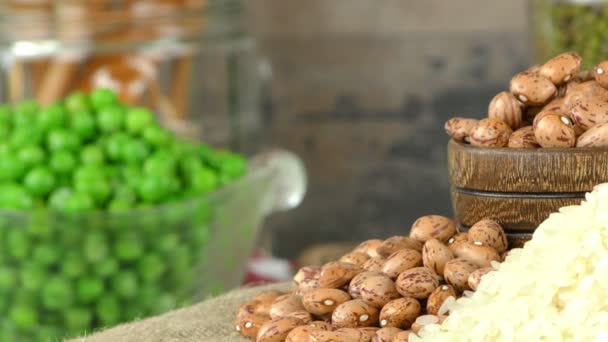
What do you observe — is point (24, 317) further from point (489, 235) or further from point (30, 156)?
point (489, 235)

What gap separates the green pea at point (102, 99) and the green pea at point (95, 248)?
33 centimetres

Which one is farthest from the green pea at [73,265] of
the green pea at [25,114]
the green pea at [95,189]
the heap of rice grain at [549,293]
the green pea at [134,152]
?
the heap of rice grain at [549,293]

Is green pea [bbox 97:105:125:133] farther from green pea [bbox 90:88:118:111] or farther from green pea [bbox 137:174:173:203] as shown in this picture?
green pea [bbox 137:174:173:203]

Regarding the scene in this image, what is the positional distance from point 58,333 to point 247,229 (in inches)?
15.7

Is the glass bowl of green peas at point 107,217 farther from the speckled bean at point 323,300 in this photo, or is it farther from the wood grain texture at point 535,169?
the wood grain texture at point 535,169

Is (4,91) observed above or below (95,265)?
above

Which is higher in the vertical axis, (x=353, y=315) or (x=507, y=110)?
(x=507, y=110)

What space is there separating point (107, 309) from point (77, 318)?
47 mm

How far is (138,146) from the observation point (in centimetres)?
169

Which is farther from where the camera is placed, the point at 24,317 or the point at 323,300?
the point at 24,317

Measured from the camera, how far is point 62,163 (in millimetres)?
1650

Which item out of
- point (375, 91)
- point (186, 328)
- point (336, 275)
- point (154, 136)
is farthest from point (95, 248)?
point (375, 91)

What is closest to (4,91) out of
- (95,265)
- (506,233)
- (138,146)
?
(138,146)

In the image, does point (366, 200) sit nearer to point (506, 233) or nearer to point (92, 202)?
point (92, 202)
